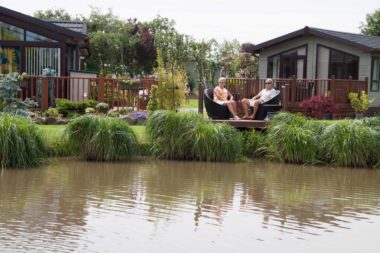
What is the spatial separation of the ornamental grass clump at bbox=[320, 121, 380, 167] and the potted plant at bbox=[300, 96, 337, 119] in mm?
6533

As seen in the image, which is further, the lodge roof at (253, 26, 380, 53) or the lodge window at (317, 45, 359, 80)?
the lodge window at (317, 45, 359, 80)

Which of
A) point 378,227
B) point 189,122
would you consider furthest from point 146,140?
point 378,227

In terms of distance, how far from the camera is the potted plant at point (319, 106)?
64.6 ft

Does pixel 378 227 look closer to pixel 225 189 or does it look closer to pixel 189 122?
pixel 225 189

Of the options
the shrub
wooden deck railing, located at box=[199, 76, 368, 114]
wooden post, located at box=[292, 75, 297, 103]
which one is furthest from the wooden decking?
wooden post, located at box=[292, 75, 297, 103]

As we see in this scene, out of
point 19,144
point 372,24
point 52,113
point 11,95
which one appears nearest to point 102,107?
point 52,113

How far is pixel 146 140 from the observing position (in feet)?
44.8

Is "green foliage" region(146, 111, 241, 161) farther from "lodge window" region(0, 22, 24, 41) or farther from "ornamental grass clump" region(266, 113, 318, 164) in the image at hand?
"lodge window" region(0, 22, 24, 41)

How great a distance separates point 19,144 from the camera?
11.6 metres

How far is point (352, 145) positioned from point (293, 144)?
44.8 inches

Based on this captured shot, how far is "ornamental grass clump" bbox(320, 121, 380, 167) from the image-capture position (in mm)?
12898

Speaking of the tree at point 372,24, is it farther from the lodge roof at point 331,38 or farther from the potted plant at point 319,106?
the potted plant at point 319,106

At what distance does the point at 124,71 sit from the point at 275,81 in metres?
22.0

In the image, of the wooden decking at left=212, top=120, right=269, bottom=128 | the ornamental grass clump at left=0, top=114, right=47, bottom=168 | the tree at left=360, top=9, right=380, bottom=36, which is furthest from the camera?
the tree at left=360, top=9, right=380, bottom=36
